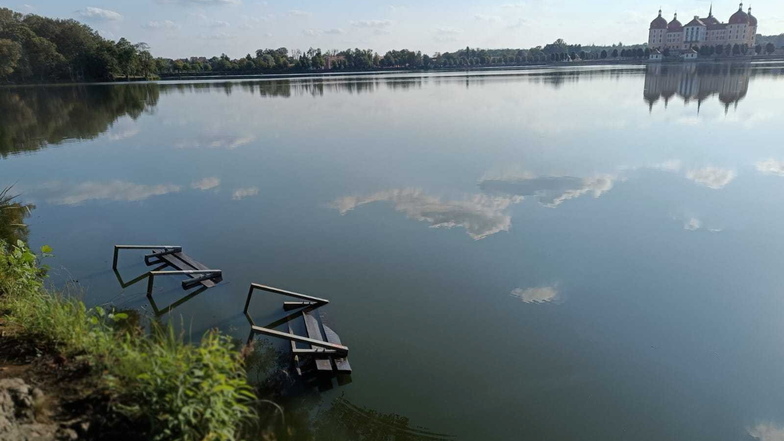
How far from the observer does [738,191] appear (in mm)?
16391

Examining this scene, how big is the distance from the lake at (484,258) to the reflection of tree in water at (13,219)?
515 mm

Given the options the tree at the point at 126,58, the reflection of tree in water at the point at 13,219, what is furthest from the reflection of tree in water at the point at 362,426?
the tree at the point at 126,58

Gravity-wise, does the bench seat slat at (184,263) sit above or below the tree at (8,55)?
below

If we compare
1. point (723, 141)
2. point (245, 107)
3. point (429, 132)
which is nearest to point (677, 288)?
point (723, 141)

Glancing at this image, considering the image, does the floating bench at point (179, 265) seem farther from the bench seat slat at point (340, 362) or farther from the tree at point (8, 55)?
the tree at point (8, 55)

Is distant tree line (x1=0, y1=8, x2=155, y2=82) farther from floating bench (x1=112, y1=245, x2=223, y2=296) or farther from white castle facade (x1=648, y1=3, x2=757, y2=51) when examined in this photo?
white castle facade (x1=648, y1=3, x2=757, y2=51)

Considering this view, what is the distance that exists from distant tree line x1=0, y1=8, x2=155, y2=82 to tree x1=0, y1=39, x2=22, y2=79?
147 inches

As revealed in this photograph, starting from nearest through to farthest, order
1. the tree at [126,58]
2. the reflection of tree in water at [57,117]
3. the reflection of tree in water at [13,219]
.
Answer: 1. the reflection of tree in water at [13,219]
2. the reflection of tree in water at [57,117]
3. the tree at [126,58]

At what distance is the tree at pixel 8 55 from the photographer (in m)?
77.0

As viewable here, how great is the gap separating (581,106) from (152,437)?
132 ft

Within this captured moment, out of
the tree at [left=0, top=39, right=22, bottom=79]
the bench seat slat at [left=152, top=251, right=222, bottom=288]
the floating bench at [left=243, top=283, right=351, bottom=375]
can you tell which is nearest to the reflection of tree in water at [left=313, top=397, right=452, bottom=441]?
the floating bench at [left=243, top=283, right=351, bottom=375]

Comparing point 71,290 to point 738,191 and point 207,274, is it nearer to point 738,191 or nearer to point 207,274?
point 207,274

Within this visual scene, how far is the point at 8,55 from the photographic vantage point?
256 ft

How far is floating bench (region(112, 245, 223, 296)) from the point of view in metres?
10.7
